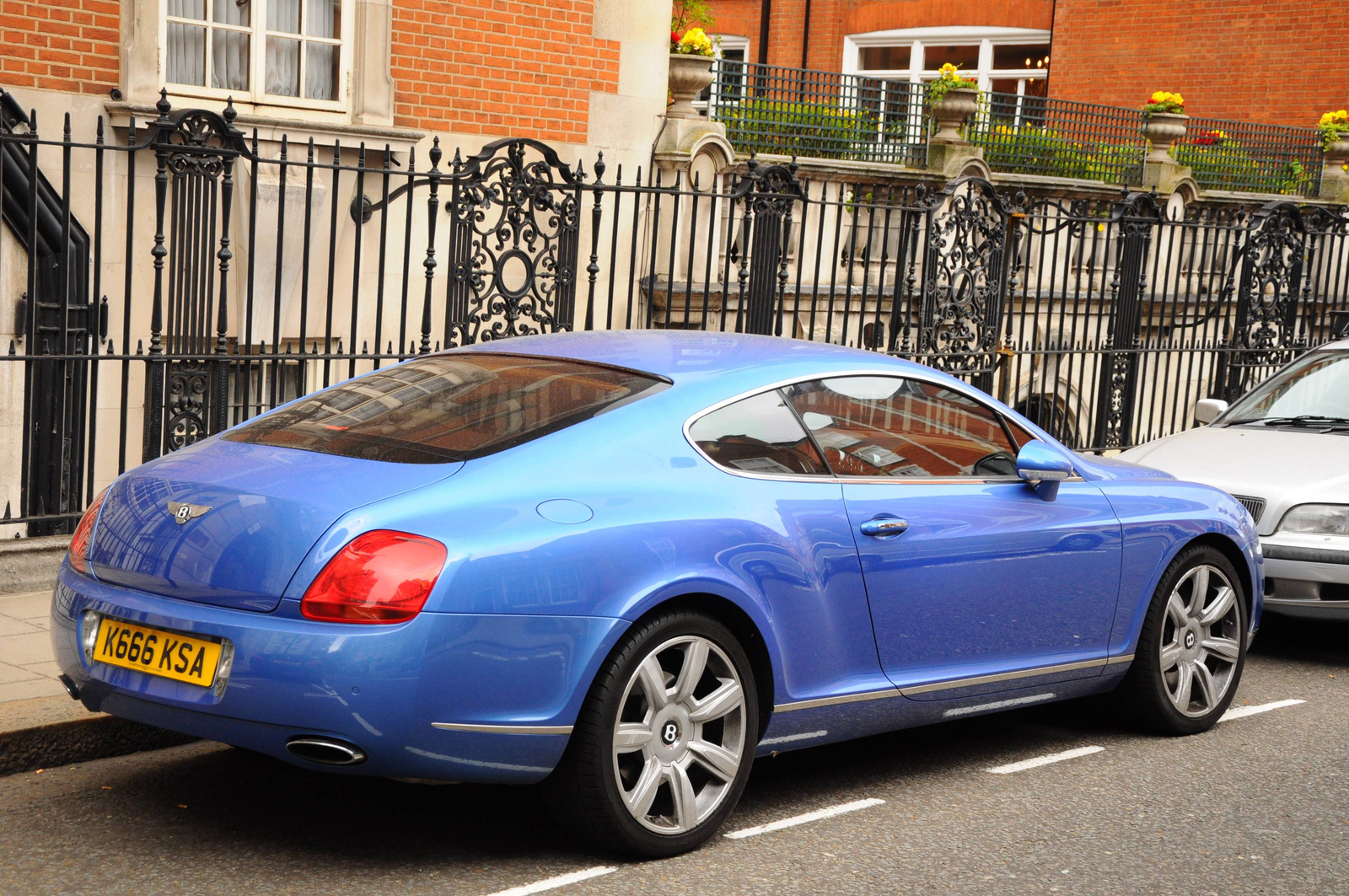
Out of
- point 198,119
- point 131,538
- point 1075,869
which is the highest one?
point 198,119

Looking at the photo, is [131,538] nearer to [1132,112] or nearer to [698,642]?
[698,642]

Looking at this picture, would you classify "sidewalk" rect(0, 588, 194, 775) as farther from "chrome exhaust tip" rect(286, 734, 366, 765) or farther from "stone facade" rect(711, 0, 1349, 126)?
"stone facade" rect(711, 0, 1349, 126)

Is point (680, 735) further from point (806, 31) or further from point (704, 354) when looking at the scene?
point (806, 31)

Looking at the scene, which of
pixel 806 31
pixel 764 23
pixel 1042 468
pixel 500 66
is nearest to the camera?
pixel 1042 468

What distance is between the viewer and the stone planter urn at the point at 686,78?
45.6ft

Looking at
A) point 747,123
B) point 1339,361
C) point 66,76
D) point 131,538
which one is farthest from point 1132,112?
point 131,538

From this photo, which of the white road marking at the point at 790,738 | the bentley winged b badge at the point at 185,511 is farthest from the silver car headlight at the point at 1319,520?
the bentley winged b badge at the point at 185,511

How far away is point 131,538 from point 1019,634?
304 centimetres

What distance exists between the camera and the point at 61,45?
31.9 ft

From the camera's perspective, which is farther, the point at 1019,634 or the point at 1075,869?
the point at 1019,634

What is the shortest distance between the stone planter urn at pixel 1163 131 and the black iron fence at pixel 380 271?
446 centimetres

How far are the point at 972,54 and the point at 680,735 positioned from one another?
2749 centimetres

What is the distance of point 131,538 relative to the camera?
4.37 meters

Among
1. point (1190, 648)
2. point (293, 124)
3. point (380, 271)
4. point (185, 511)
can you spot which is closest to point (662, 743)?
point (185, 511)
